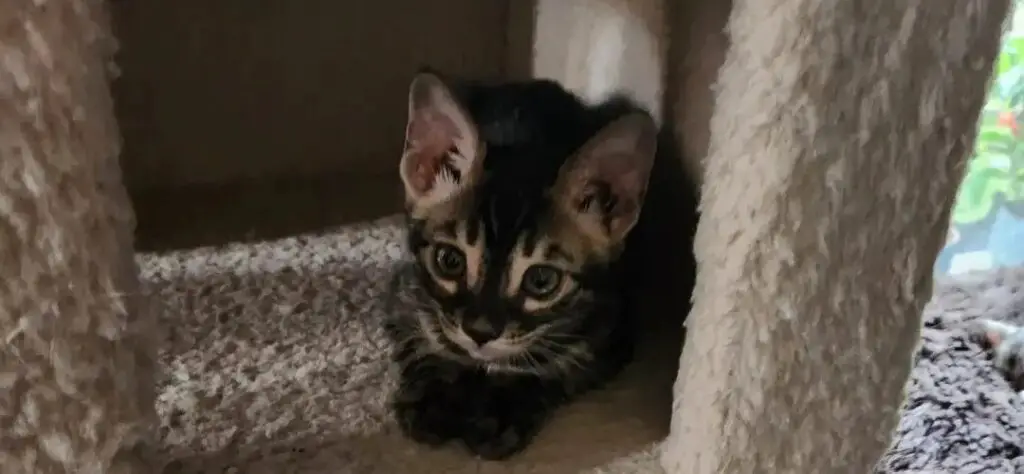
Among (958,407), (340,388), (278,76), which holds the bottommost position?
(958,407)

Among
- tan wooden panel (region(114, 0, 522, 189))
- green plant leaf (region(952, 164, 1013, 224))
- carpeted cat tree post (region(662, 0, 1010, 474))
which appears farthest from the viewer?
green plant leaf (region(952, 164, 1013, 224))

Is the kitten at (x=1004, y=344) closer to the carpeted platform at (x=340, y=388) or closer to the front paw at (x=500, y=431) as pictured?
the carpeted platform at (x=340, y=388)

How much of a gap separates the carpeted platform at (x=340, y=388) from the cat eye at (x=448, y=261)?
0.13m

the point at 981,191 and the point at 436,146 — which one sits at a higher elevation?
the point at 436,146

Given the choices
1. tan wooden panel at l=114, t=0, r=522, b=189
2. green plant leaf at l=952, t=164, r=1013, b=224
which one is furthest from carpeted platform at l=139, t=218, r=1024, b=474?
green plant leaf at l=952, t=164, r=1013, b=224

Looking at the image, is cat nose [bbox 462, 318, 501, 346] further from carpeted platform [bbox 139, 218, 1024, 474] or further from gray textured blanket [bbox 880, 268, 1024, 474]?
gray textured blanket [bbox 880, 268, 1024, 474]

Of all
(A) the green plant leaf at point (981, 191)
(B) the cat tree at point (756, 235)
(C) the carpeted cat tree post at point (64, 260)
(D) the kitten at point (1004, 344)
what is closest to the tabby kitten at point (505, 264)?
(B) the cat tree at point (756, 235)

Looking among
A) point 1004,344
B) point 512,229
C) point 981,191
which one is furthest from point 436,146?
point 981,191

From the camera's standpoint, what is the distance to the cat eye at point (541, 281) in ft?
2.82

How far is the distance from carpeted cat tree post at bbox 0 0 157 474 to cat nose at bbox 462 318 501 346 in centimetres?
27

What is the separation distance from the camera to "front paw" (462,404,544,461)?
2.88 feet

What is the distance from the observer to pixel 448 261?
34.6 inches

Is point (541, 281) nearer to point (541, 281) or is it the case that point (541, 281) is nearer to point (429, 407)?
point (541, 281)

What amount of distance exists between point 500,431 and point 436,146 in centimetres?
26
